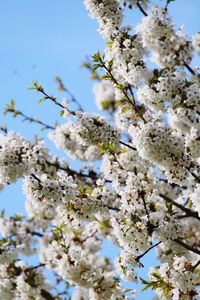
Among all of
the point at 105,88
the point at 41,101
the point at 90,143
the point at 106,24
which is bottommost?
the point at 90,143

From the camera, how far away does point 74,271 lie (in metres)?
7.77

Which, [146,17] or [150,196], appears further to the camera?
[146,17]

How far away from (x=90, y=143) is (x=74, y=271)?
8.63 feet

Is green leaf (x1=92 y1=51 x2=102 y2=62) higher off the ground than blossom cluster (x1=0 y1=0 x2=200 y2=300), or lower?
higher

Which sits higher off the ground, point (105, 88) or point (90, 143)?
point (105, 88)

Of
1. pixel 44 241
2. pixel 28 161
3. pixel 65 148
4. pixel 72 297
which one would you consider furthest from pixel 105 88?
pixel 28 161

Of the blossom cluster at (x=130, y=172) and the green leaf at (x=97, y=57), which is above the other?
the green leaf at (x=97, y=57)

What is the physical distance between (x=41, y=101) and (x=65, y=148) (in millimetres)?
4791

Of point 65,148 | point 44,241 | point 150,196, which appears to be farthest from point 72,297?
point 150,196

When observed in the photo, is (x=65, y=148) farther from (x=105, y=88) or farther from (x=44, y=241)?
(x=105, y=88)

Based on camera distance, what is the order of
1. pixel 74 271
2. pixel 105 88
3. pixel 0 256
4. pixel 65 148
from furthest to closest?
pixel 105 88 < pixel 65 148 < pixel 0 256 < pixel 74 271

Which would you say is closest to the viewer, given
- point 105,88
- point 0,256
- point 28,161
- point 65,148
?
point 28,161

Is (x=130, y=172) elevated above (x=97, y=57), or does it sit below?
below

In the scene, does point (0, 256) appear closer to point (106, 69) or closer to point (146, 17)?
point (106, 69)
